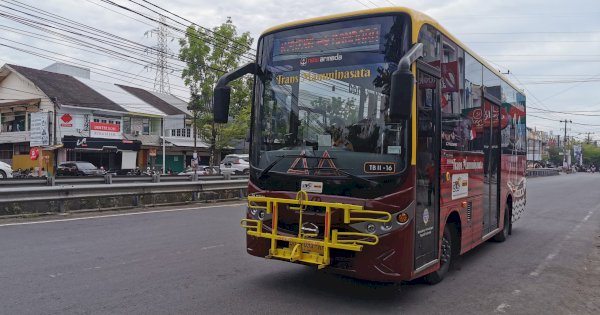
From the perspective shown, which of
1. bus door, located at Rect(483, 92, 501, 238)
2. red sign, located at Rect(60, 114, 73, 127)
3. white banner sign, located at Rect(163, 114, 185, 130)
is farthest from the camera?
white banner sign, located at Rect(163, 114, 185, 130)

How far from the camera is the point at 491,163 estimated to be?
8375mm

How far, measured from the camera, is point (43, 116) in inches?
1141

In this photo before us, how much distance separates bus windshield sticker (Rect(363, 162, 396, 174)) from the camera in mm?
5129

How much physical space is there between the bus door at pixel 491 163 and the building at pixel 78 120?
3130 centimetres

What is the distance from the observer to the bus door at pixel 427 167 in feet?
17.5

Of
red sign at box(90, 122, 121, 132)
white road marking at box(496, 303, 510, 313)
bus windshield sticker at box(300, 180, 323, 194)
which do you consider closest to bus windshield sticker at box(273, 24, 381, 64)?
bus windshield sticker at box(300, 180, 323, 194)

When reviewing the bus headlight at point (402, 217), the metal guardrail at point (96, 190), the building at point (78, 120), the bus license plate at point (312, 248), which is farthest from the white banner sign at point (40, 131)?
the bus headlight at point (402, 217)

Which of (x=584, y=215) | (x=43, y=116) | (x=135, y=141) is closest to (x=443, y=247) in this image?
(x=584, y=215)

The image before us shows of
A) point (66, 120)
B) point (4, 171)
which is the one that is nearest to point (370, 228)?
point (4, 171)

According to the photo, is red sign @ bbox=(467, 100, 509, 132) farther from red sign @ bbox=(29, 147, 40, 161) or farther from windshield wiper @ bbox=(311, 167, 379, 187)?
red sign @ bbox=(29, 147, 40, 161)

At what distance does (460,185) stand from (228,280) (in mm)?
3409

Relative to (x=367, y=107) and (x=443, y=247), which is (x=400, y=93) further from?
(x=443, y=247)

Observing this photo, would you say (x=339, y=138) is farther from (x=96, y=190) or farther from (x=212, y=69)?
(x=212, y=69)

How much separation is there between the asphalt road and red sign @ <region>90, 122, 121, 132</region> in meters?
30.0
